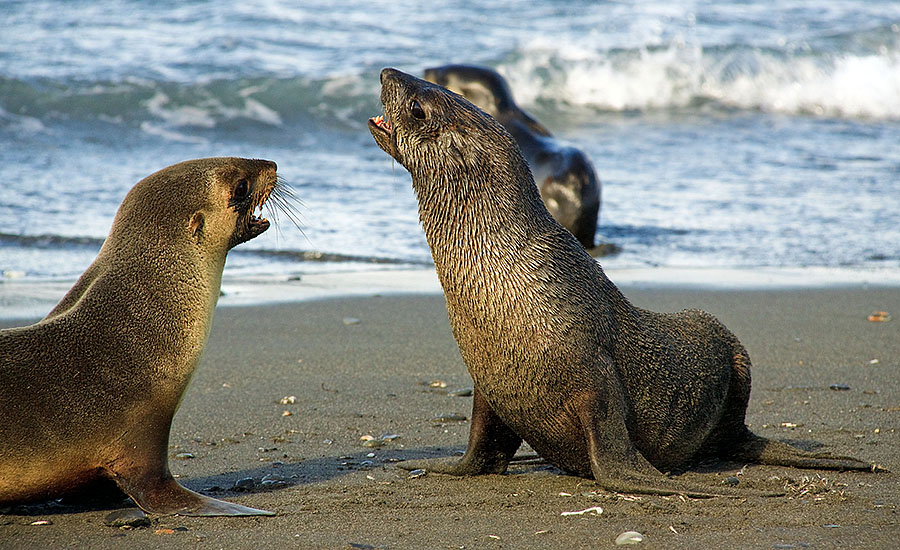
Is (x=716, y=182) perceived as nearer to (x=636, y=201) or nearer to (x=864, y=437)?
(x=636, y=201)

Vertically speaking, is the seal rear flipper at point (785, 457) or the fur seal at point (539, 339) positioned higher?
the fur seal at point (539, 339)

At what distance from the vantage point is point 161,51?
18875 mm

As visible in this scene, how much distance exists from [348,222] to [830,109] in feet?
36.0

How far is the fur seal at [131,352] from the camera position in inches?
146

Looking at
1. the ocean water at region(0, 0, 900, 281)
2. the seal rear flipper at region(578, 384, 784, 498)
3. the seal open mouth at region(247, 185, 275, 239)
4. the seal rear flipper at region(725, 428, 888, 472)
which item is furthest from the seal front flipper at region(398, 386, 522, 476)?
the ocean water at region(0, 0, 900, 281)

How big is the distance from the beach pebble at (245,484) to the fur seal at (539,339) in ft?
2.05

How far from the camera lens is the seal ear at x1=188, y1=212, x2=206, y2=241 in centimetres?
423

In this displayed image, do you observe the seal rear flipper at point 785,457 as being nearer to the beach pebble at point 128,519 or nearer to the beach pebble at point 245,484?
the beach pebble at point 245,484

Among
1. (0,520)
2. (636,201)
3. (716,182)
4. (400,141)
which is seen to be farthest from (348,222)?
(0,520)

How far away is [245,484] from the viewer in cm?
424

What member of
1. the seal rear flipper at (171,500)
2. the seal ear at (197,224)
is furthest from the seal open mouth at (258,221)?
the seal rear flipper at (171,500)

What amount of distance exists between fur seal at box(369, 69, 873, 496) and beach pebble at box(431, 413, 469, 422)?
82cm

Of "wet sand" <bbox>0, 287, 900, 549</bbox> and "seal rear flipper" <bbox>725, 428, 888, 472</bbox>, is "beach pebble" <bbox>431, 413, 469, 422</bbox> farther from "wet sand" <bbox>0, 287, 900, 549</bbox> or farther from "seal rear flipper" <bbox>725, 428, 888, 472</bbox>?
"seal rear flipper" <bbox>725, 428, 888, 472</bbox>

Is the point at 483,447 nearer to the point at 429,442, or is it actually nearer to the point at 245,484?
the point at 429,442
